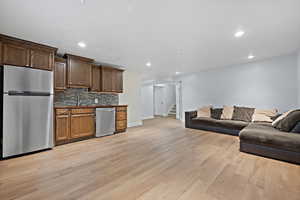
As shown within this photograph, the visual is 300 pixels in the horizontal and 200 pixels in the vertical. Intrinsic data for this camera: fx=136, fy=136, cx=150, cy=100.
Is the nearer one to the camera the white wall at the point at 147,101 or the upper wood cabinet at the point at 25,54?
the upper wood cabinet at the point at 25,54

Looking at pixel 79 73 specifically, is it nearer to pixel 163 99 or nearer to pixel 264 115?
pixel 264 115

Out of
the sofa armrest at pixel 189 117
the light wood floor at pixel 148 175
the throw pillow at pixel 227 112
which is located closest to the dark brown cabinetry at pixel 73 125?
the light wood floor at pixel 148 175

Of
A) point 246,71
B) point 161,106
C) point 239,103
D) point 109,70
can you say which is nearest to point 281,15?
point 246,71

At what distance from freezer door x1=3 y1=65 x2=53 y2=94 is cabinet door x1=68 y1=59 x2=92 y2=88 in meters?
0.72

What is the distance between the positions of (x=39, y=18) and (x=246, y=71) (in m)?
5.84

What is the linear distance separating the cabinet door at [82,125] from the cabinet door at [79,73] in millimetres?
926

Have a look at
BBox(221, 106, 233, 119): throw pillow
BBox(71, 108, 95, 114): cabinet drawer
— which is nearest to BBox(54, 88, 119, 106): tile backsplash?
BBox(71, 108, 95, 114): cabinet drawer

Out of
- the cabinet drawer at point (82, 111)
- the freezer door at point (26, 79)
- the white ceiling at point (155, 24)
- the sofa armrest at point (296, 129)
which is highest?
the white ceiling at point (155, 24)

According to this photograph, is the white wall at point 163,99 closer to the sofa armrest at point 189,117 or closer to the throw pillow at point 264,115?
the sofa armrest at point 189,117

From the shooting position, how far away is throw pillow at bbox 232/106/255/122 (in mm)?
4418

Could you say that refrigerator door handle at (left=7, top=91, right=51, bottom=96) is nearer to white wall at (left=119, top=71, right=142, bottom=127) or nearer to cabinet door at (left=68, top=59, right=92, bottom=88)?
cabinet door at (left=68, top=59, right=92, bottom=88)

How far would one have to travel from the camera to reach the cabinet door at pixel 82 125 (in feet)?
11.5

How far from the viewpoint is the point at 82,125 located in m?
3.69

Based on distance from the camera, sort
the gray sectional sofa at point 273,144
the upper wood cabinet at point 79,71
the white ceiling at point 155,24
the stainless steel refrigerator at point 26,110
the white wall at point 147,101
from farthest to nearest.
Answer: the white wall at point 147,101 → the upper wood cabinet at point 79,71 → the stainless steel refrigerator at point 26,110 → the gray sectional sofa at point 273,144 → the white ceiling at point 155,24
